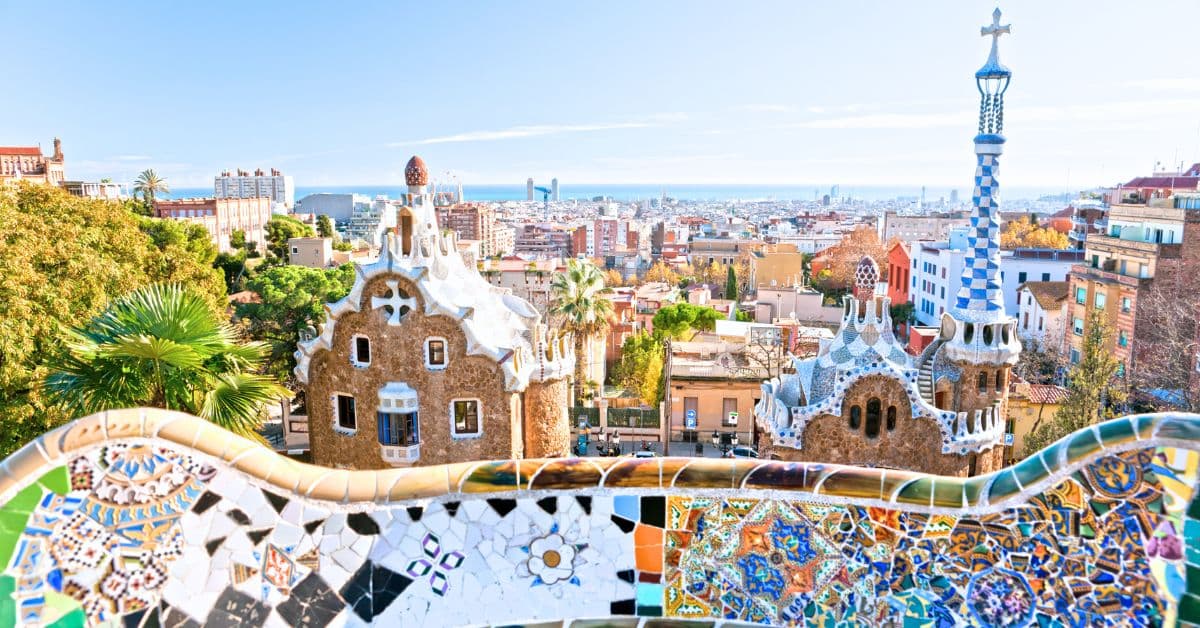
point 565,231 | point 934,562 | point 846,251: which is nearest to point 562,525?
point 934,562

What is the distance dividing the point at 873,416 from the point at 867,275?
83.4 inches

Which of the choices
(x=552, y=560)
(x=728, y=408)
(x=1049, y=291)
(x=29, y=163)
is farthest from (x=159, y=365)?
(x=29, y=163)

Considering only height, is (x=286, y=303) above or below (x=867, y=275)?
below

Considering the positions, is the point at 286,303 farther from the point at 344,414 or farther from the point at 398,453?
the point at 398,453

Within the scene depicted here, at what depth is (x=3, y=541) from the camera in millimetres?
3961

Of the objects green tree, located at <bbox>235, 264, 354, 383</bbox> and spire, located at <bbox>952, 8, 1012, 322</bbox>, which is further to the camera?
green tree, located at <bbox>235, 264, 354, 383</bbox>

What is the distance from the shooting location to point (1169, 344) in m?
25.4

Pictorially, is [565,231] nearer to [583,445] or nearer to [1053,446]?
[583,445]

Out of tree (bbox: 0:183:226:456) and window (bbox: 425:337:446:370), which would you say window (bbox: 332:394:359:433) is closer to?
window (bbox: 425:337:446:370)

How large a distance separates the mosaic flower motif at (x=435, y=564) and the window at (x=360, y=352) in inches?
411

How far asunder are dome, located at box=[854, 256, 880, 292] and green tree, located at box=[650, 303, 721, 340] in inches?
902

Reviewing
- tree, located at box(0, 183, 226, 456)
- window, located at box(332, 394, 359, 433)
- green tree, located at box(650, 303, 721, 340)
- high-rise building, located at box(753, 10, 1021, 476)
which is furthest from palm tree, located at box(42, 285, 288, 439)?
green tree, located at box(650, 303, 721, 340)

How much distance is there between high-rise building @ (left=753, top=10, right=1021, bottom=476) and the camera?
501 inches

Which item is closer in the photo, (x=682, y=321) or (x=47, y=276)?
(x=47, y=276)
